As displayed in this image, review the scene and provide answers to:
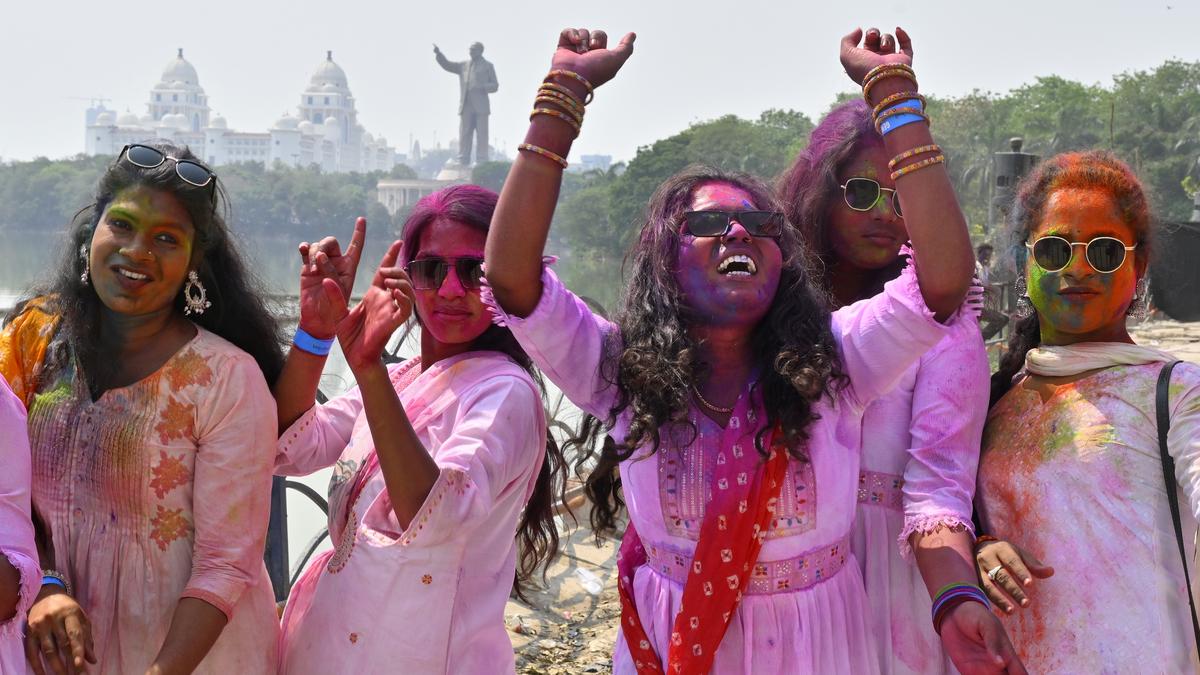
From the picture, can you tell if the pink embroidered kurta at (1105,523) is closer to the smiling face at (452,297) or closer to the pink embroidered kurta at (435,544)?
the pink embroidered kurta at (435,544)

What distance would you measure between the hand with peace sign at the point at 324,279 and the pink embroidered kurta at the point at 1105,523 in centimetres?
140

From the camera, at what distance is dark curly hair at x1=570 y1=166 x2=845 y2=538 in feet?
7.11

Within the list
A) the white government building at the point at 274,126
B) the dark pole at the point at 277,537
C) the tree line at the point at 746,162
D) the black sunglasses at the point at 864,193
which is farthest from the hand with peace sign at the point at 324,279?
the white government building at the point at 274,126

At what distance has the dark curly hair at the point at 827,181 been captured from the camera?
2713 mm

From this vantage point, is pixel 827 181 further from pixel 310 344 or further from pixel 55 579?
pixel 55 579

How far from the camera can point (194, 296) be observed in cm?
242

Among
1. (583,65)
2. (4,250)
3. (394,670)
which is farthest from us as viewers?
(4,250)

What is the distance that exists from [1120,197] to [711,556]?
1.15 meters

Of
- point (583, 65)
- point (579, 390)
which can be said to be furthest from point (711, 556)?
point (583, 65)

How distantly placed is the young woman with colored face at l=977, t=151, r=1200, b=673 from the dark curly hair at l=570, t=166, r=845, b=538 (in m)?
0.48

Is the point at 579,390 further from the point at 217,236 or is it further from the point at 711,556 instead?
the point at 217,236

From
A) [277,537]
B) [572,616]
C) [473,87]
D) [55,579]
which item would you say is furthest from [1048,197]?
[473,87]

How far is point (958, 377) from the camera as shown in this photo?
2354 mm

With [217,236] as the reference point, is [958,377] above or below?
below
